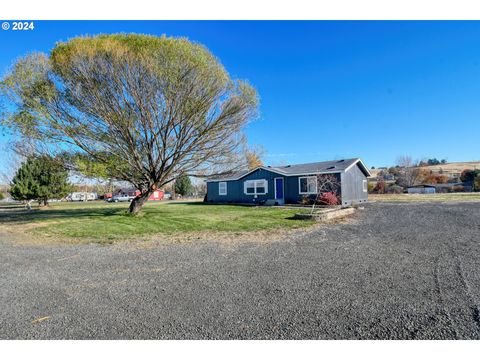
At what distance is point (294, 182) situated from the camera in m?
20.9

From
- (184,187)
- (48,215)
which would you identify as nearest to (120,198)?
(184,187)

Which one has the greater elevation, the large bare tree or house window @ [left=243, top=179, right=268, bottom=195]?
Result: the large bare tree

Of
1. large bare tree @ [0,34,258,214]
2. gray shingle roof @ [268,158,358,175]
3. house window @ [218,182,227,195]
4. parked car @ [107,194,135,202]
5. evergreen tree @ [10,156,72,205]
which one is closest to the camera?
large bare tree @ [0,34,258,214]

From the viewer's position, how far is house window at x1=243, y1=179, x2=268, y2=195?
2255 centimetres

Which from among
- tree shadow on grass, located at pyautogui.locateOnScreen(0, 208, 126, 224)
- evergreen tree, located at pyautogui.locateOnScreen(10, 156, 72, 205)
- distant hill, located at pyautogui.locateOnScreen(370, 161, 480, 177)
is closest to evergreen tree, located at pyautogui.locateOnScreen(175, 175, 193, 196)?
evergreen tree, located at pyautogui.locateOnScreen(10, 156, 72, 205)

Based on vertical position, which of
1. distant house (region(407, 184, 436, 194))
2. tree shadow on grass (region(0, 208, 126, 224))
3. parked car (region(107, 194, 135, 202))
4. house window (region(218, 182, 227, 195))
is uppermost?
house window (region(218, 182, 227, 195))

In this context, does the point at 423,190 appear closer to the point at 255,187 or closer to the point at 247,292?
the point at 255,187

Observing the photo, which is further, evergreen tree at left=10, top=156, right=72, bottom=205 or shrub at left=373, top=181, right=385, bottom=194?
shrub at left=373, top=181, right=385, bottom=194

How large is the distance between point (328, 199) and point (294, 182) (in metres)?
3.59

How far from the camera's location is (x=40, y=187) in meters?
23.3

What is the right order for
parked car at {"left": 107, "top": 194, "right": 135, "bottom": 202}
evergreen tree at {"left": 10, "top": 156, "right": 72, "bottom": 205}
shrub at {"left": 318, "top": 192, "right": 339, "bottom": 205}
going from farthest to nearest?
1. parked car at {"left": 107, "top": 194, "right": 135, "bottom": 202}
2. evergreen tree at {"left": 10, "top": 156, "right": 72, "bottom": 205}
3. shrub at {"left": 318, "top": 192, "right": 339, "bottom": 205}

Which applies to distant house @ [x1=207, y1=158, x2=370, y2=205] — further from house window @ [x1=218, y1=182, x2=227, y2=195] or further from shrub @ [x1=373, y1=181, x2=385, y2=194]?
shrub @ [x1=373, y1=181, x2=385, y2=194]

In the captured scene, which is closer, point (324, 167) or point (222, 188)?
point (324, 167)
